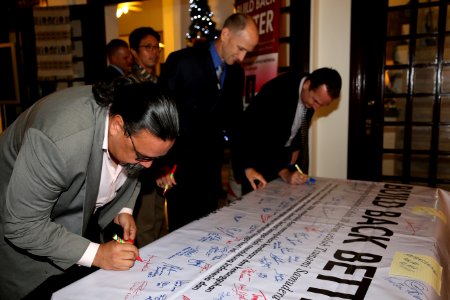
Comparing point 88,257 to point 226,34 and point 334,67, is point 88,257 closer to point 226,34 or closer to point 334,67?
Answer: point 226,34

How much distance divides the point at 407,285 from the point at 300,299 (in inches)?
10.4

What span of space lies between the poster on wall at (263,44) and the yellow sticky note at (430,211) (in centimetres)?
174

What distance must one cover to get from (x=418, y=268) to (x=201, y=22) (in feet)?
11.5

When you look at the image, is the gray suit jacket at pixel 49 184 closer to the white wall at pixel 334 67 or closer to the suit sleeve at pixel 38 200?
the suit sleeve at pixel 38 200

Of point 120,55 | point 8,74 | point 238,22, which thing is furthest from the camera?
point 8,74

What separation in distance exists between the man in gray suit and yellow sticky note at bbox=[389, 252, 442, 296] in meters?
0.67

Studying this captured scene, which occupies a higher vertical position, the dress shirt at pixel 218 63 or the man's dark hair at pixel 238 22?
the man's dark hair at pixel 238 22

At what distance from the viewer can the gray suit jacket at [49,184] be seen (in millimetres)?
885

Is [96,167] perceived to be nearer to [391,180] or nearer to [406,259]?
[406,259]

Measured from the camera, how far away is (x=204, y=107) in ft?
6.38

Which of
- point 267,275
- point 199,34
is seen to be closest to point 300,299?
point 267,275
